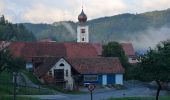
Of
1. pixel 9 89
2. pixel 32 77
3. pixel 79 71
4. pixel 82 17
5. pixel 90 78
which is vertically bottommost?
pixel 9 89

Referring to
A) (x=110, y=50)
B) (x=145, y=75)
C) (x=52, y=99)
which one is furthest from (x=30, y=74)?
(x=145, y=75)

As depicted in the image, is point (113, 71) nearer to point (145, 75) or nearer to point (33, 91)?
point (33, 91)

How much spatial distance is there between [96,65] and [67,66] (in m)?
6.12

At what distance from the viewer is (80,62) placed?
265 feet

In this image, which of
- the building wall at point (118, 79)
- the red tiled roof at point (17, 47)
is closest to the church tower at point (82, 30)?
the red tiled roof at point (17, 47)

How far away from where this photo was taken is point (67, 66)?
7594 cm

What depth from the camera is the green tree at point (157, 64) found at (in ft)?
131

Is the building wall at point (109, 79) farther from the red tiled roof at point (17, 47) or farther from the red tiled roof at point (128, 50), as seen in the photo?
the red tiled roof at point (128, 50)

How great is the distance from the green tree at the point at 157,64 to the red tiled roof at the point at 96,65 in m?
37.3

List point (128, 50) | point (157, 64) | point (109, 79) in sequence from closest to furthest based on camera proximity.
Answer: point (157, 64) → point (109, 79) → point (128, 50)

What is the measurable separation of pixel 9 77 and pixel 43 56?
22585mm

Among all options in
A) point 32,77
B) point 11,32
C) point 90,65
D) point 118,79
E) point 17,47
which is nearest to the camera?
point 32,77

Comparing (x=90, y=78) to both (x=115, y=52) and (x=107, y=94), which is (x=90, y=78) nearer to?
(x=115, y=52)

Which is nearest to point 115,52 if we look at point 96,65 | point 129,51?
point 96,65
